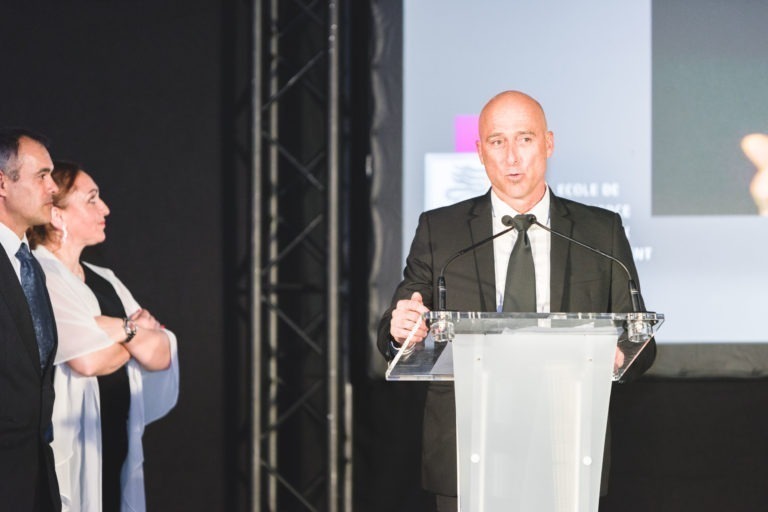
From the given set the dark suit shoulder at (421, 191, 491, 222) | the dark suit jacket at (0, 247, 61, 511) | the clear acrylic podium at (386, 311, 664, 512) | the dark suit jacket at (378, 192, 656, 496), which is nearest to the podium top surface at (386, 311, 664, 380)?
the clear acrylic podium at (386, 311, 664, 512)

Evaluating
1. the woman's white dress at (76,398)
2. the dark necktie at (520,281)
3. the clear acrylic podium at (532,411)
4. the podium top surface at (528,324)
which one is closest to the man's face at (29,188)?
the woman's white dress at (76,398)

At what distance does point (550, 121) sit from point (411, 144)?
56 centimetres

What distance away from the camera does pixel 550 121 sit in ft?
12.8

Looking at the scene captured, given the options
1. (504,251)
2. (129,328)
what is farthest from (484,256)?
(129,328)

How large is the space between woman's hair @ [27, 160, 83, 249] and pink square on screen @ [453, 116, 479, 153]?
1.56 m

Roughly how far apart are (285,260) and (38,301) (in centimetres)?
104

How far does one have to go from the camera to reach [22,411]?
11.4 feet

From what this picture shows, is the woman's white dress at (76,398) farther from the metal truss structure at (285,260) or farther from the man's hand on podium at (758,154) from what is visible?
the man's hand on podium at (758,154)

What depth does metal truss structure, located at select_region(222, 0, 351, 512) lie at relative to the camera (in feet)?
13.2

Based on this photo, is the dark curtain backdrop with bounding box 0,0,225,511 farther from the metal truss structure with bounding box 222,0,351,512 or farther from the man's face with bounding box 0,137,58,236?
the man's face with bounding box 0,137,58,236

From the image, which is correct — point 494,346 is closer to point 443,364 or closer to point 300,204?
point 443,364

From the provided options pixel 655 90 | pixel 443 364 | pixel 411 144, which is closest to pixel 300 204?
pixel 411 144

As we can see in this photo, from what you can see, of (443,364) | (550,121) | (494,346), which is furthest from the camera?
(550,121)

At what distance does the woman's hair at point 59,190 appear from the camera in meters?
3.72
